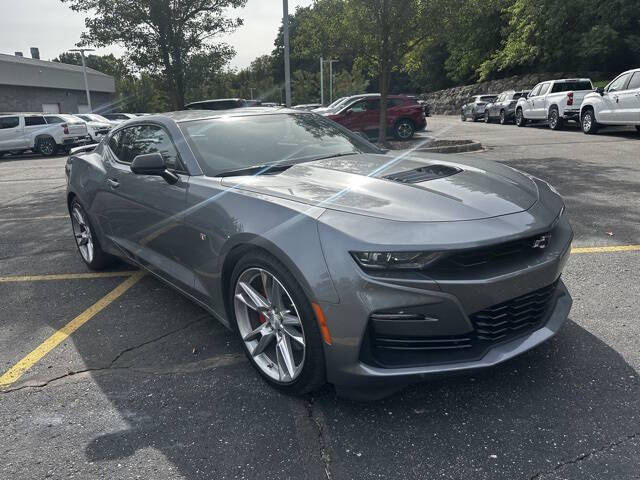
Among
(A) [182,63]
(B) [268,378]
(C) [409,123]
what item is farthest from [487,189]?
(A) [182,63]

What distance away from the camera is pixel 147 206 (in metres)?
3.71

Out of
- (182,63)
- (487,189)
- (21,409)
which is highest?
(182,63)

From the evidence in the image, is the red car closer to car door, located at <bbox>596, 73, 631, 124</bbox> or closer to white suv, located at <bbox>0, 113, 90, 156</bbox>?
car door, located at <bbox>596, 73, 631, 124</bbox>

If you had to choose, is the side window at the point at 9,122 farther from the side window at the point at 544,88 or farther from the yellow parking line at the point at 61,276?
the side window at the point at 544,88

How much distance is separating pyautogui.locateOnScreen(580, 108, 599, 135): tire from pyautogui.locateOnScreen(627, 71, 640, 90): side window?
181cm

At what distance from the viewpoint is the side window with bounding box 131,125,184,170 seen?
3604 millimetres

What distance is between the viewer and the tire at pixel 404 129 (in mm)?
17812

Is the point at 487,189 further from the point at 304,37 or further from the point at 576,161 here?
the point at 304,37

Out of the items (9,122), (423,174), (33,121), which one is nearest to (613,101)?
(423,174)

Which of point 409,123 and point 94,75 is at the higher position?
point 94,75

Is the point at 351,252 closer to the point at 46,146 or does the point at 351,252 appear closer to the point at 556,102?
the point at 556,102

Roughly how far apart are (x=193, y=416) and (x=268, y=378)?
0.43 metres

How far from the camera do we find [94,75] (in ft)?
155

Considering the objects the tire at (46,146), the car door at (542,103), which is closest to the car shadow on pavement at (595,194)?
the car door at (542,103)
